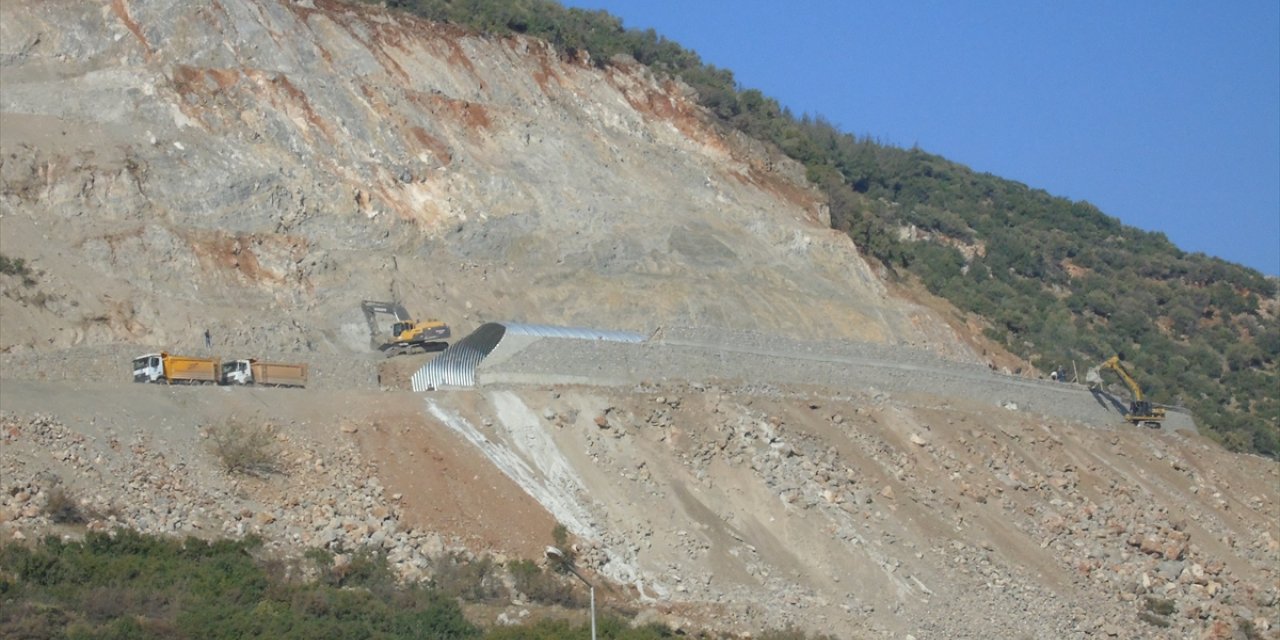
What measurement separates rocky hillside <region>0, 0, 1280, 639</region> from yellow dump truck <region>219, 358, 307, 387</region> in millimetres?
838

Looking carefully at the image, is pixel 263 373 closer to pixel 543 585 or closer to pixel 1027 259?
pixel 543 585

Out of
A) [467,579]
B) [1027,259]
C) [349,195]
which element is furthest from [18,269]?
[1027,259]

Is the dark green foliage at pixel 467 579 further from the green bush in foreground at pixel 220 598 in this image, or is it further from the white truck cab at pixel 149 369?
the white truck cab at pixel 149 369

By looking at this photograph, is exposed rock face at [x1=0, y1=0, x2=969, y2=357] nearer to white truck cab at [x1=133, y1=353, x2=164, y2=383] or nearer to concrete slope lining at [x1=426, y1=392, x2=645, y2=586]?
white truck cab at [x1=133, y1=353, x2=164, y2=383]

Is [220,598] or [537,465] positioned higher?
[537,465]

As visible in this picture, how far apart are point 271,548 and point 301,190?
16.3 meters

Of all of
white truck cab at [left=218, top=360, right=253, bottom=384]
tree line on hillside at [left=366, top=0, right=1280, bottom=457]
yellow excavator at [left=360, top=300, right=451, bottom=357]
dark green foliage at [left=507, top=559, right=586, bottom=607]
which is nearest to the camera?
dark green foliage at [left=507, top=559, right=586, bottom=607]

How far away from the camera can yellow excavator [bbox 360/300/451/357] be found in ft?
146

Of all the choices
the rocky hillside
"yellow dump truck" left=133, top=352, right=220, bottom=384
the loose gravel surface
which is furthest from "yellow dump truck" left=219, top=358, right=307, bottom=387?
the loose gravel surface

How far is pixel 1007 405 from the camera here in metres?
52.4

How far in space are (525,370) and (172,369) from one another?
787 centimetres

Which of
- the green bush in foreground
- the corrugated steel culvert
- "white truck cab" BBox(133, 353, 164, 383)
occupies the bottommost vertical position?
the green bush in foreground

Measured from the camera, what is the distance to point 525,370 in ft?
141

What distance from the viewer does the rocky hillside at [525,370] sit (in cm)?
3606
